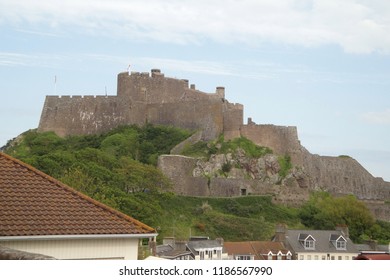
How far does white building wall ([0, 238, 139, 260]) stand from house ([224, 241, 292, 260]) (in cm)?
2615

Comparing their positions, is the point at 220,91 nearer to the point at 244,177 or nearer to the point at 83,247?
the point at 244,177

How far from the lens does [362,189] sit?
199ft

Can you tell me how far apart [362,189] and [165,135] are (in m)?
15.5

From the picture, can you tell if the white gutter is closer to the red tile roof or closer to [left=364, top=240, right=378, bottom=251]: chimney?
the red tile roof

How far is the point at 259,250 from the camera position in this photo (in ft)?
126

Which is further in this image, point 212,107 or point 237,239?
point 212,107

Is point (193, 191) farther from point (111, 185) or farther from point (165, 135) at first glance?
point (111, 185)

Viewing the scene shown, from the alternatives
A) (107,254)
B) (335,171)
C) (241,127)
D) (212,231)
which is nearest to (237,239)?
(212,231)

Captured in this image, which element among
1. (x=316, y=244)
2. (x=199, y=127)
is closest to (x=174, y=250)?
(x=316, y=244)

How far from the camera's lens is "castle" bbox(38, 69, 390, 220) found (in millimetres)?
51250

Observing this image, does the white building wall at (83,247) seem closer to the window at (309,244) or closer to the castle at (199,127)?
the window at (309,244)

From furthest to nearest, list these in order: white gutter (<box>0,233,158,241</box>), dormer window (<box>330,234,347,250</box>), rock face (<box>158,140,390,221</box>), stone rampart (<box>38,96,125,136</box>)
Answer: stone rampart (<box>38,96,125,136</box>)
rock face (<box>158,140,390,221</box>)
dormer window (<box>330,234,347,250</box>)
white gutter (<box>0,233,158,241</box>)

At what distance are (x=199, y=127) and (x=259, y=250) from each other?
16927mm

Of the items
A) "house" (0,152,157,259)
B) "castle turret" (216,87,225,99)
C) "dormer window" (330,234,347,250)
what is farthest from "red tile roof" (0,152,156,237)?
"castle turret" (216,87,225,99)
